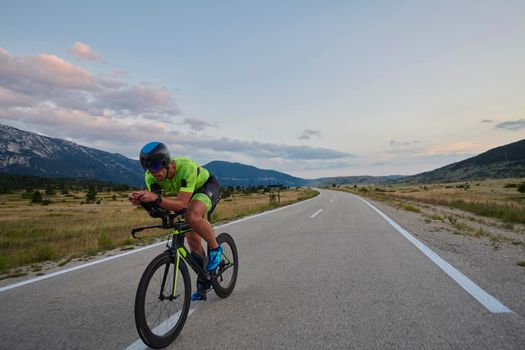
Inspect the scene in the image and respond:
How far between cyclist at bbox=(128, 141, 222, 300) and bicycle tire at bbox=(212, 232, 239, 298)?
0.23 metres

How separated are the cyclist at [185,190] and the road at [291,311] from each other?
0.72 meters

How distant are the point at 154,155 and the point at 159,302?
1467mm

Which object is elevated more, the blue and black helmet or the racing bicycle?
the blue and black helmet

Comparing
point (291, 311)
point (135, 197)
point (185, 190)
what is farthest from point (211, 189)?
point (291, 311)

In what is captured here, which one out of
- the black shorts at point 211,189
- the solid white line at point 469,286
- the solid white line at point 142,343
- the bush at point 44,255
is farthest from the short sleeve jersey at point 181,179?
the bush at point 44,255

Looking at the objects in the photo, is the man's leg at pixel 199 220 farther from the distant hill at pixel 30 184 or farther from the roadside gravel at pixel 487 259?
the distant hill at pixel 30 184

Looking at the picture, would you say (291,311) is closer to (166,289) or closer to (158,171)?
(166,289)

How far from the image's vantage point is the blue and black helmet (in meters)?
3.38

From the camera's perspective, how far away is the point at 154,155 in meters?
3.40

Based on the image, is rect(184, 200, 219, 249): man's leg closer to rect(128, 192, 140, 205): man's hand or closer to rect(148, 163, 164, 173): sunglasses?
rect(148, 163, 164, 173): sunglasses

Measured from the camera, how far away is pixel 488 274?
5281 mm

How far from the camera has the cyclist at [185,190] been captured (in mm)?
3371

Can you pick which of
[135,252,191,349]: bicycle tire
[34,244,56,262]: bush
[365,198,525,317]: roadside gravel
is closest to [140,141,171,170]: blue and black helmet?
[135,252,191,349]: bicycle tire

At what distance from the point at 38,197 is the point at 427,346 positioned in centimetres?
5495
